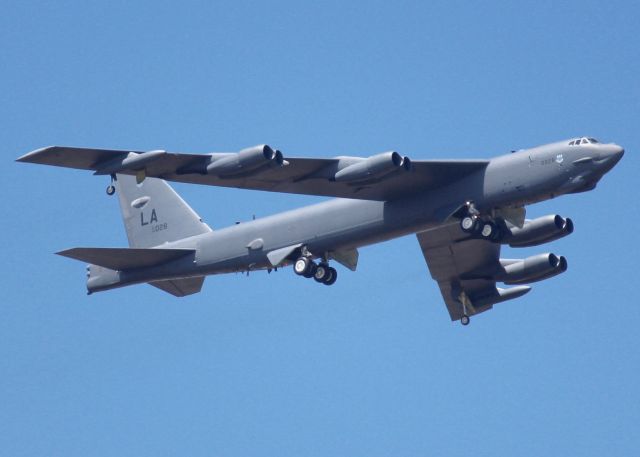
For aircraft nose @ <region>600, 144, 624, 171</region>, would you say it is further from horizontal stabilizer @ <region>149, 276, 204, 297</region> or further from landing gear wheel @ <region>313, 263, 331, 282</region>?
horizontal stabilizer @ <region>149, 276, 204, 297</region>

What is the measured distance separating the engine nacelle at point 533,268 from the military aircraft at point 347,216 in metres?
0.04

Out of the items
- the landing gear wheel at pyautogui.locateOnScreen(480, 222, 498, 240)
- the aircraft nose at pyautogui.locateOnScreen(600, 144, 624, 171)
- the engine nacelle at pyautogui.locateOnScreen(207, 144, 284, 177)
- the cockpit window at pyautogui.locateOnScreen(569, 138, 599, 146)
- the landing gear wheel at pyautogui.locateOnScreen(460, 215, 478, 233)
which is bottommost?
the landing gear wheel at pyautogui.locateOnScreen(480, 222, 498, 240)

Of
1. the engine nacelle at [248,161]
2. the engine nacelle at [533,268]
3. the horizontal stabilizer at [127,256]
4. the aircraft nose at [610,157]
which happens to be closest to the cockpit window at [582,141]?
the aircraft nose at [610,157]

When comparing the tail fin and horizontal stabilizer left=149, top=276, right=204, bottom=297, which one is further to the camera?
the tail fin

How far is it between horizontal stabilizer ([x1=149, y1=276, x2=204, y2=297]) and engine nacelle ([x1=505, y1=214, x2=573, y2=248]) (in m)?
11.5

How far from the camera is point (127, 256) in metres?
47.6

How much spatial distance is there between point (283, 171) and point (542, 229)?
30.0 ft

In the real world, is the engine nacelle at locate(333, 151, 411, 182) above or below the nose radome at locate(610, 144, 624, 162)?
above

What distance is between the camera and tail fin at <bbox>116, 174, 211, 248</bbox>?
167ft

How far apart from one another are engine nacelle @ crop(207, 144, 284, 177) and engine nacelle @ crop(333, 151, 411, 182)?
2.25 metres

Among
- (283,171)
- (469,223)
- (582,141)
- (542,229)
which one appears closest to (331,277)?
(283,171)

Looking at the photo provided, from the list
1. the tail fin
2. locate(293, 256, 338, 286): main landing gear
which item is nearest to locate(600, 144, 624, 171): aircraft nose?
locate(293, 256, 338, 286): main landing gear

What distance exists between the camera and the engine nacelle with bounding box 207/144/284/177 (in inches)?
1597

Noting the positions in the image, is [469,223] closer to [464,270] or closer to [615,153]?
[615,153]
